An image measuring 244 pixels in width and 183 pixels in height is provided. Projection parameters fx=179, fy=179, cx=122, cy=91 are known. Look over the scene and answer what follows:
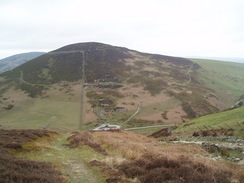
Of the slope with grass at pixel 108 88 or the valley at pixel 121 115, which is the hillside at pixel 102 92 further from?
the valley at pixel 121 115

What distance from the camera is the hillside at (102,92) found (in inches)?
3332

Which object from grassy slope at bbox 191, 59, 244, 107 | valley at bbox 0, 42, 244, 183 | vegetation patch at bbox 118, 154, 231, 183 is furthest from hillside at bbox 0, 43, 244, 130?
vegetation patch at bbox 118, 154, 231, 183

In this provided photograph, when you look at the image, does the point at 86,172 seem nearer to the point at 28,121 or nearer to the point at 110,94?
the point at 28,121

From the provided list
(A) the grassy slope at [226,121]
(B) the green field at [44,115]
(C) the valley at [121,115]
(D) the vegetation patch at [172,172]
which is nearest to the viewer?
(D) the vegetation patch at [172,172]

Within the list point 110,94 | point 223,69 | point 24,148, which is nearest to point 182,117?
point 110,94

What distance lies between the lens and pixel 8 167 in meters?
9.73

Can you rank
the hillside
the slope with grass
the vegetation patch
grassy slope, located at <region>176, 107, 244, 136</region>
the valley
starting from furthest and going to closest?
the slope with grass
the hillside
grassy slope, located at <region>176, 107, 244, 136</region>
the valley
the vegetation patch

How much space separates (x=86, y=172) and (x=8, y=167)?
4560 mm

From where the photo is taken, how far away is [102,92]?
113 metres

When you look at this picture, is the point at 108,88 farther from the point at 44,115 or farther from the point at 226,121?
the point at 226,121

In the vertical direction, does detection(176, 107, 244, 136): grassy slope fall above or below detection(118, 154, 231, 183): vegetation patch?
below

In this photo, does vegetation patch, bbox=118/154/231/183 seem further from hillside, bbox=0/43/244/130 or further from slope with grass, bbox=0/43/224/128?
slope with grass, bbox=0/43/224/128

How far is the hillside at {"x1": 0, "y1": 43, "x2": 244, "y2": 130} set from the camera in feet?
278

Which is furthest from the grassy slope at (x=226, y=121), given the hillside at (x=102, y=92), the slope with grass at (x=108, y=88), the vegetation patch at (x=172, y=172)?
the slope with grass at (x=108, y=88)
